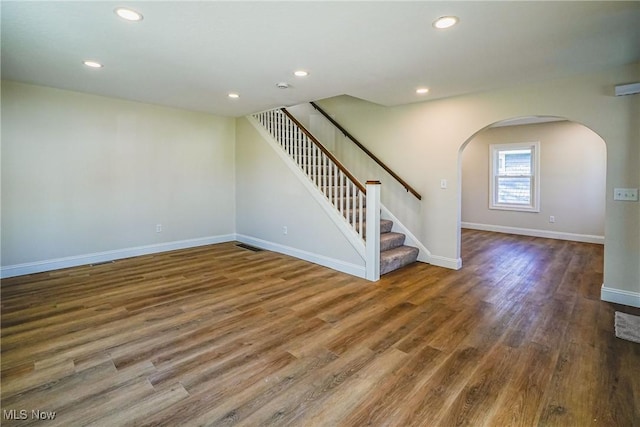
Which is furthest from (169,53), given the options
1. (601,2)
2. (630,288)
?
(630,288)

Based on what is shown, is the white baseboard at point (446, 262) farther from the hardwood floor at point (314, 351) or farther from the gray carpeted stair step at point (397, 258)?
the hardwood floor at point (314, 351)

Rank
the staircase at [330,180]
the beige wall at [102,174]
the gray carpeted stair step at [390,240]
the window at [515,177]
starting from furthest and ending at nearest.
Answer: the window at [515,177]
the gray carpeted stair step at [390,240]
the staircase at [330,180]
the beige wall at [102,174]

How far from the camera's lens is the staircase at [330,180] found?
434 cm

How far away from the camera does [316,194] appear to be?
462cm

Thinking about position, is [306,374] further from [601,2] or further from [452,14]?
[601,2]

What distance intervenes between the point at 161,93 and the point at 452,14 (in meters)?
3.72

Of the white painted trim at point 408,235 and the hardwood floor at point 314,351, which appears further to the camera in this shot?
the white painted trim at point 408,235

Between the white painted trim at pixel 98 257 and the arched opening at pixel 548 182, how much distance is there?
4889 mm

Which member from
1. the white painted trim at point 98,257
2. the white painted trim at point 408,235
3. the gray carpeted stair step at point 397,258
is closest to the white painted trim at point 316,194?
the gray carpeted stair step at point 397,258

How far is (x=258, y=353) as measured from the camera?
7.59 feet

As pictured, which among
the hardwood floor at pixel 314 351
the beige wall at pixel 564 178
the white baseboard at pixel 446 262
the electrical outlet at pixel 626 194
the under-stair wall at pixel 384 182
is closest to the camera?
the hardwood floor at pixel 314 351

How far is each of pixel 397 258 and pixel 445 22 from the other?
2.92 meters

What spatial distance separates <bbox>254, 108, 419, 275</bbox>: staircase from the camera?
434cm

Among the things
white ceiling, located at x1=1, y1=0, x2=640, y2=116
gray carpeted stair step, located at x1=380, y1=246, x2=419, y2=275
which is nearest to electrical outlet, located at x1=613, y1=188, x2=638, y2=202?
white ceiling, located at x1=1, y1=0, x2=640, y2=116
